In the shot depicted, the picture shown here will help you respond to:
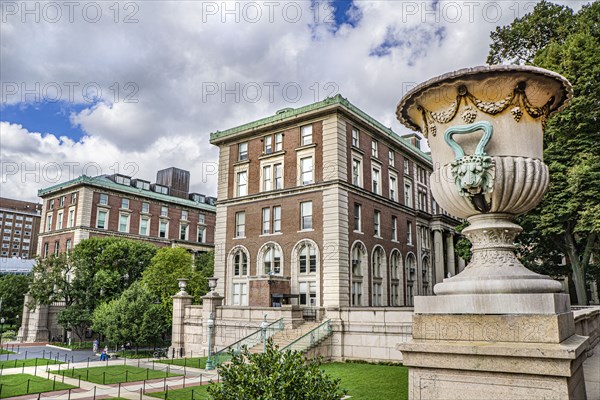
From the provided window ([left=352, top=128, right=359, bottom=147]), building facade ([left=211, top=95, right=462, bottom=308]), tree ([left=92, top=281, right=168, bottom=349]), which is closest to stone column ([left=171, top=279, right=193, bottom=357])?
tree ([left=92, top=281, right=168, bottom=349])

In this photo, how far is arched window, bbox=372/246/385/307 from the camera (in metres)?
37.2

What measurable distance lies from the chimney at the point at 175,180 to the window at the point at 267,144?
34131mm

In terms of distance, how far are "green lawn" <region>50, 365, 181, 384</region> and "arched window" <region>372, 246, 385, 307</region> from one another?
1914 cm

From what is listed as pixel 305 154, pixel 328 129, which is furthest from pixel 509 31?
pixel 305 154

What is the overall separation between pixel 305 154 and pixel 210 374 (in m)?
18.9

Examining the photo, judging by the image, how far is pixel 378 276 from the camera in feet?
124

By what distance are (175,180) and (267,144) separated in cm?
3553

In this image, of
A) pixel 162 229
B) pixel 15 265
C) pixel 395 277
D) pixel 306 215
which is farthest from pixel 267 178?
pixel 15 265

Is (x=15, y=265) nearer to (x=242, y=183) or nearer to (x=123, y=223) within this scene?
(x=123, y=223)

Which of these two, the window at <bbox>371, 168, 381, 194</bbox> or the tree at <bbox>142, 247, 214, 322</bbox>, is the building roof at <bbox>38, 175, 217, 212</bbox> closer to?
the tree at <bbox>142, 247, 214, 322</bbox>

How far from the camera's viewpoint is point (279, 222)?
1442 inches

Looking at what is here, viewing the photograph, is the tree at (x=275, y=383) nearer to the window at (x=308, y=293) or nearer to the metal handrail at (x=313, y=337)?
the metal handrail at (x=313, y=337)

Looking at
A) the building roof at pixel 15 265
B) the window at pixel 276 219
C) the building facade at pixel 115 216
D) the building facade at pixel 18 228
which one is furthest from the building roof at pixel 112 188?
the building facade at pixel 18 228

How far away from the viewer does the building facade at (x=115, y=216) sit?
53906 mm
